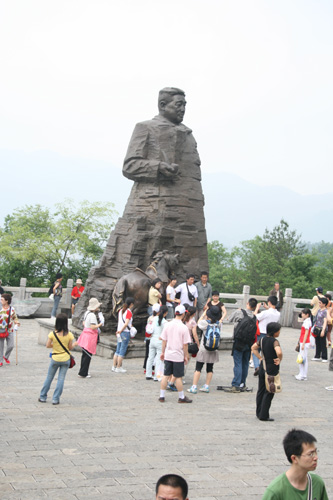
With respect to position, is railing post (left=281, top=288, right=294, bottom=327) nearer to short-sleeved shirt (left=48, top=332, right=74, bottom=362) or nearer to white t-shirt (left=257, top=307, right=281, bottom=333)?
white t-shirt (left=257, top=307, right=281, bottom=333)

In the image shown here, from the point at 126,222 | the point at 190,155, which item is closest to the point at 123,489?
the point at 126,222

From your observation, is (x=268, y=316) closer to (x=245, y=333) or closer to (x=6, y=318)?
(x=245, y=333)

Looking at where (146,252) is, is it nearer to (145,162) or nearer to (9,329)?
(145,162)

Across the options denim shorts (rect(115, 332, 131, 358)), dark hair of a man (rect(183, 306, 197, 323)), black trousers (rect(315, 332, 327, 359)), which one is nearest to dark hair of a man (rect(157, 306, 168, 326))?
dark hair of a man (rect(183, 306, 197, 323))

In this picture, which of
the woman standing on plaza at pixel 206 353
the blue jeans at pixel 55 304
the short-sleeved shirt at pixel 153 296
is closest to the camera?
the woman standing on plaza at pixel 206 353

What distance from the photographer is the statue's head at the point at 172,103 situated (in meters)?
15.2

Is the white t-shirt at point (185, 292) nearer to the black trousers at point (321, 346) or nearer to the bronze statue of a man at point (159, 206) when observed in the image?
the bronze statue of a man at point (159, 206)

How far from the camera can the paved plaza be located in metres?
5.74

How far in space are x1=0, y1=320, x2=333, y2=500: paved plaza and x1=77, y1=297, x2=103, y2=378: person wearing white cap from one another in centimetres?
23

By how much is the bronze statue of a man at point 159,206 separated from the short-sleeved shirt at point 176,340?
5418 millimetres

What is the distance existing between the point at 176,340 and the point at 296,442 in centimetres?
528

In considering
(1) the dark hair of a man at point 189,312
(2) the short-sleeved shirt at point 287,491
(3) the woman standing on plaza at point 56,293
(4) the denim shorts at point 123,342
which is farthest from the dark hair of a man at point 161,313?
(3) the woman standing on plaza at point 56,293

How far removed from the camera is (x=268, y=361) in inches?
322

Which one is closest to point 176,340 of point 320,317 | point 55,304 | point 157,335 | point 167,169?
point 157,335
